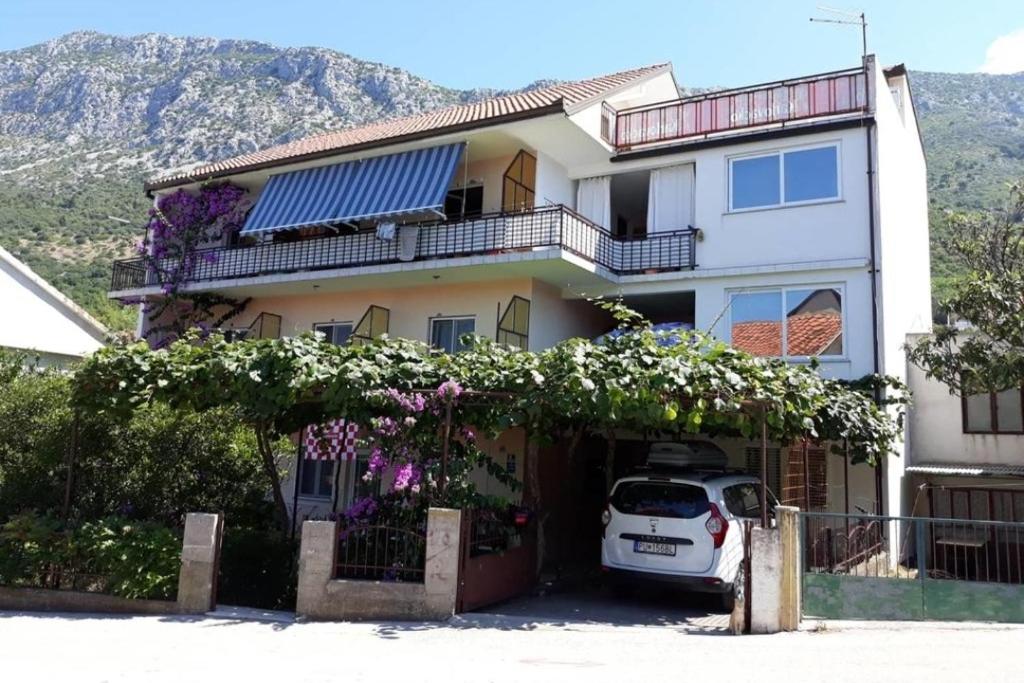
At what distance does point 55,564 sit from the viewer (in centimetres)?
1024

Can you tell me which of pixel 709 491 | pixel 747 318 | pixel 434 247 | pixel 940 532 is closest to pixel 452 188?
pixel 434 247

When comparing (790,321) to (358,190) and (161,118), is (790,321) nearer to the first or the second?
(358,190)

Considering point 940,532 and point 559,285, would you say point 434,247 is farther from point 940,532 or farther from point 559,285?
point 940,532

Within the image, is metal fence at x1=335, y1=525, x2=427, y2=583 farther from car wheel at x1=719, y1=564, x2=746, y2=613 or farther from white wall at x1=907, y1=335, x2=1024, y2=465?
white wall at x1=907, y1=335, x2=1024, y2=465

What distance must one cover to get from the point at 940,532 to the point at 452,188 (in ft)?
40.1

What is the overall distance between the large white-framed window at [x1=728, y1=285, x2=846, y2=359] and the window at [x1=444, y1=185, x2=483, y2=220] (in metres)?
6.31

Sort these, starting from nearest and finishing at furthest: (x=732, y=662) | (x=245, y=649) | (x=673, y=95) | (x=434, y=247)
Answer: (x=732, y=662) → (x=245, y=649) → (x=434, y=247) → (x=673, y=95)

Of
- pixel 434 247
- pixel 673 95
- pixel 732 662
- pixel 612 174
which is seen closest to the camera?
pixel 732 662

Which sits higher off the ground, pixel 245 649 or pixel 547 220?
Answer: pixel 547 220

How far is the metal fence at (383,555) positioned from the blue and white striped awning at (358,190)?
7.94 meters

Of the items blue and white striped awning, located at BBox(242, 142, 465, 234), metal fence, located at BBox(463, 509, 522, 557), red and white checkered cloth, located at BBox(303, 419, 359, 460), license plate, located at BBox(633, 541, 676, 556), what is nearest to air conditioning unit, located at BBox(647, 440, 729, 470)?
license plate, located at BBox(633, 541, 676, 556)

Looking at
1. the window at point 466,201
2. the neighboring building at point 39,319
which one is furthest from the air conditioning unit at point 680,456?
the neighboring building at point 39,319

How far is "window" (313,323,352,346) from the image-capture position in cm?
1848

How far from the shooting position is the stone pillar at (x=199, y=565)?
9.53 metres
